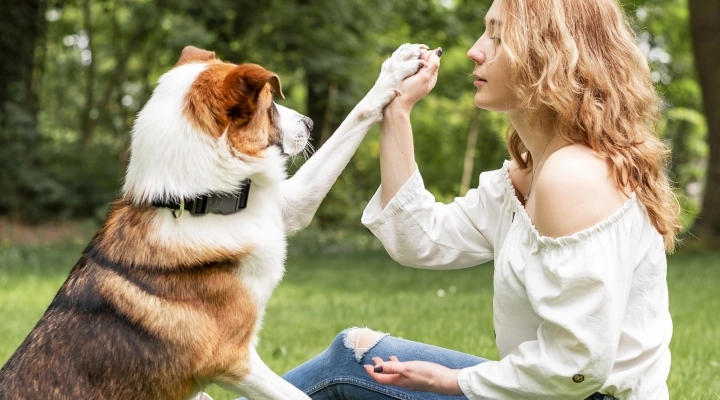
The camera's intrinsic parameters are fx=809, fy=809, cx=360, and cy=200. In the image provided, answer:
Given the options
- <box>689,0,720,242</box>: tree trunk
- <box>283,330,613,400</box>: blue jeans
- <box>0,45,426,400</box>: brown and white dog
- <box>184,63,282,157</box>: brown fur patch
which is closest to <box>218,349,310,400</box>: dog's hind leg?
<box>0,45,426,400</box>: brown and white dog

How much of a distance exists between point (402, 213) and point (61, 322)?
1298 millimetres

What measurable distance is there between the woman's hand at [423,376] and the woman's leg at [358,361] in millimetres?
299

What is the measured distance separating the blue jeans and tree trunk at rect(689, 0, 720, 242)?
11616 mm

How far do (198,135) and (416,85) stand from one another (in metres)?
0.91

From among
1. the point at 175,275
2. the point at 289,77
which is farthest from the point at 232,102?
the point at 289,77

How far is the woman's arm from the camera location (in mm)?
3152

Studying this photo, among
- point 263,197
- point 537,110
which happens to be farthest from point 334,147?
point 537,110

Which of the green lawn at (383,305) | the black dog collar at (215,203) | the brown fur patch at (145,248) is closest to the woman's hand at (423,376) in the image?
the brown fur patch at (145,248)

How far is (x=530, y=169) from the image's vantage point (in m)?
2.97

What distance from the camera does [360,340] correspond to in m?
3.11

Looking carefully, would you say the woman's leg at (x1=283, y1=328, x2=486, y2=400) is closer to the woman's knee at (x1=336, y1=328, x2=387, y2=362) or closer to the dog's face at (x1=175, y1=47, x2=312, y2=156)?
the woman's knee at (x1=336, y1=328, x2=387, y2=362)

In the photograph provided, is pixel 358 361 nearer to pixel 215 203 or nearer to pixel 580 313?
pixel 215 203

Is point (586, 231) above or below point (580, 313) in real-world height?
above

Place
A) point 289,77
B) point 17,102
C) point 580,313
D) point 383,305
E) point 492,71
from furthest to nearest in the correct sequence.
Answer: point 17,102
point 289,77
point 383,305
point 492,71
point 580,313
